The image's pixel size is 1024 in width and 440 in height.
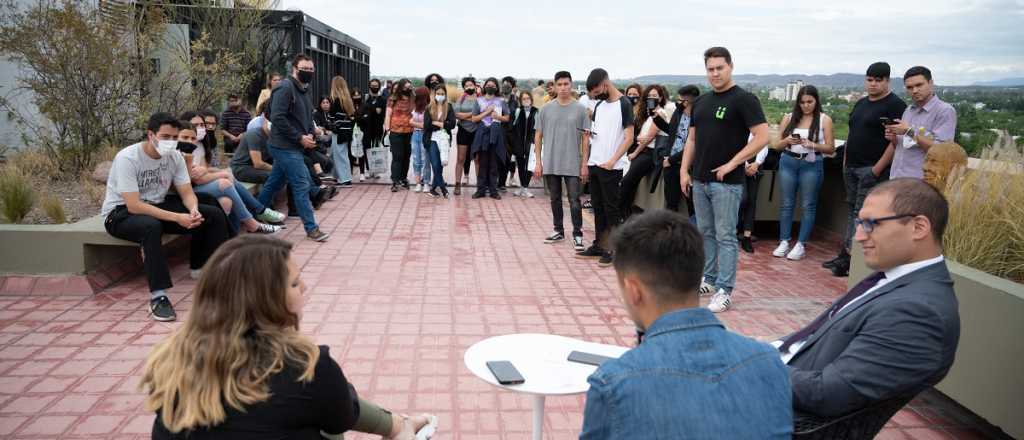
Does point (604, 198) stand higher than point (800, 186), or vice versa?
point (800, 186)

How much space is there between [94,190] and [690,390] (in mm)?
7427

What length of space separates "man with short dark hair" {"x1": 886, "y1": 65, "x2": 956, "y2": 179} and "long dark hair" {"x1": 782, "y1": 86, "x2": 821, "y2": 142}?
1.18 m

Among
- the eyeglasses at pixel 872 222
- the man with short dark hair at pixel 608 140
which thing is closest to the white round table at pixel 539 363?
the eyeglasses at pixel 872 222

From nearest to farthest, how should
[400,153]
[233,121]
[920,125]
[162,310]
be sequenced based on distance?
[162,310] < [920,125] < [233,121] < [400,153]

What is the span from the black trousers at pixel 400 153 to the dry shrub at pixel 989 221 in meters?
7.89

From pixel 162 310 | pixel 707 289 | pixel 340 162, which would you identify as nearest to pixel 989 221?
Result: pixel 707 289

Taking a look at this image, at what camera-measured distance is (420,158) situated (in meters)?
11.4

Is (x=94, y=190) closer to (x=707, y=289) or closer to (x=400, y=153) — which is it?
(x=400, y=153)

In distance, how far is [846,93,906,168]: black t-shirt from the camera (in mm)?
6523

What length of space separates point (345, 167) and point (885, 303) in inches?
416

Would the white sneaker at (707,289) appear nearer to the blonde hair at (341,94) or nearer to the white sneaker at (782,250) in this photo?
the white sneaker at (782,250)

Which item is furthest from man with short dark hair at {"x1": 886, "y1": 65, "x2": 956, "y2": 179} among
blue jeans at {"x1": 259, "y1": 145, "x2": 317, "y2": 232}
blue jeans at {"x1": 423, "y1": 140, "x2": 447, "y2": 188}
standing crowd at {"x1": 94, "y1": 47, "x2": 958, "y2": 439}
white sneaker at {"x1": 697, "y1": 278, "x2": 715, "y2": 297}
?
blue jeans at {"x1": 423, "y1": 140, "x2": 447, "y2": 188}

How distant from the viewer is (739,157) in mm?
5352

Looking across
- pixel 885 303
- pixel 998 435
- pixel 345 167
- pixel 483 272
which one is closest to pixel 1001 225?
pixel 998 435
